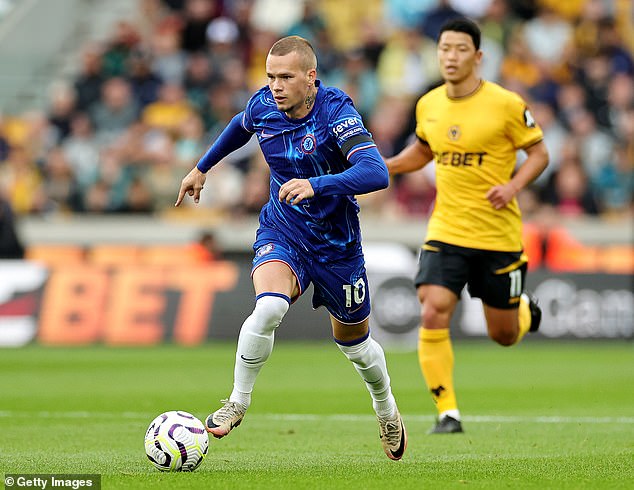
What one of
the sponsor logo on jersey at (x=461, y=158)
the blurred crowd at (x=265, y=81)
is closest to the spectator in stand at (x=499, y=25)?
the blurred crowd at (x=265, y=81)

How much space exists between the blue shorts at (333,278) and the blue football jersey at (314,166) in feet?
0.18

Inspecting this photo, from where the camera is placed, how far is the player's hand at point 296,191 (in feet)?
23.4

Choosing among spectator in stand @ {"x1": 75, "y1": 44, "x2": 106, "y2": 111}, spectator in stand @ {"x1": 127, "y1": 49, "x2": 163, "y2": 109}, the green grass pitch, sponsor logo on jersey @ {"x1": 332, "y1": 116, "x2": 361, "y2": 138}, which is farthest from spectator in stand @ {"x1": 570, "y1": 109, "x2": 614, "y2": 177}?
sponsor logo on jersey @ {"x1": 332, "y1": 116, "x2": 361, "y2": 138}

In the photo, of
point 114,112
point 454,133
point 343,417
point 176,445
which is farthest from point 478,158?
point 114,112

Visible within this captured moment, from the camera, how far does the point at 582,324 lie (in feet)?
61.3

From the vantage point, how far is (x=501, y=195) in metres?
9.49

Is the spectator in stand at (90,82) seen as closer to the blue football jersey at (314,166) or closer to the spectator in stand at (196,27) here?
the spectator in stand at (196,27)

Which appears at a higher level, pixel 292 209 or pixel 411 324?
pixel 292 209

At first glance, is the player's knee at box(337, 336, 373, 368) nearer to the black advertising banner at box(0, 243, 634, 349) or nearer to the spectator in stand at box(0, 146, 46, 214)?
the black advertising banner at box(0, 243, 634, 349)

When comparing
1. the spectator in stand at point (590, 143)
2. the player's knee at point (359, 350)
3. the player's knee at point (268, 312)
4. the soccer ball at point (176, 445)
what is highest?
the player's knee at point (268, 312)

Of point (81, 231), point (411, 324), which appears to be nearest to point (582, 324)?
point (411, 324)

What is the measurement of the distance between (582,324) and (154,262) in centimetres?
627

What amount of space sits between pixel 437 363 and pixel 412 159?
1.57 meters

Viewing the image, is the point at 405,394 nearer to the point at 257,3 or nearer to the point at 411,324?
the point at 411,324
